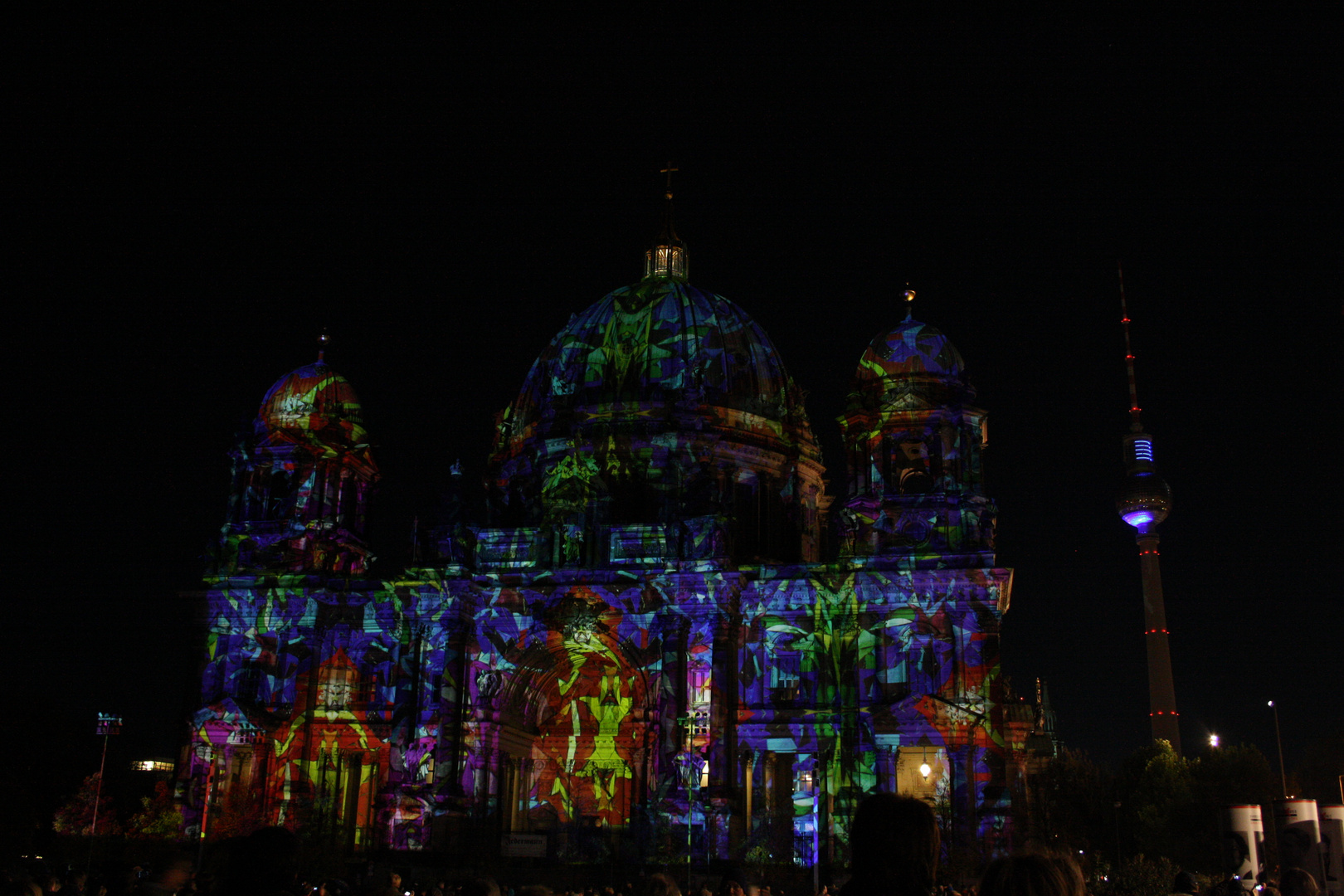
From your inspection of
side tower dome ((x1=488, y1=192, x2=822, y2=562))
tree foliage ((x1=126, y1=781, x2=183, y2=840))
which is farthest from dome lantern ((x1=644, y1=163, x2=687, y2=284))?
tree foliage ((x1=126, y1=781, x2=183, y2=840))

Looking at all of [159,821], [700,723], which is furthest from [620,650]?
[159,821]

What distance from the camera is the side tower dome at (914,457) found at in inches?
2147

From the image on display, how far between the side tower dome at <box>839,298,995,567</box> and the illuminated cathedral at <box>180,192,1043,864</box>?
0.38 feet

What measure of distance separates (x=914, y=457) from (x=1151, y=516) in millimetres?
96537

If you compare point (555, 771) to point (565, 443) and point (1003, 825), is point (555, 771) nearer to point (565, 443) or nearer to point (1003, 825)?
point (565, 443)

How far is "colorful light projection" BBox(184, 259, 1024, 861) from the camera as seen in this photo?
170 ft

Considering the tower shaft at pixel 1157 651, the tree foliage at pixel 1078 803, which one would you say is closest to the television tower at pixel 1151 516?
the tower shaft at pixel 1157 651

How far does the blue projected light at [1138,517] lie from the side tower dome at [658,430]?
86115 mm

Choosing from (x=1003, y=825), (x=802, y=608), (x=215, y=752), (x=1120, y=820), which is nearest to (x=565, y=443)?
(x=802, y=608)

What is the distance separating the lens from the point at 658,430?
6331 cm

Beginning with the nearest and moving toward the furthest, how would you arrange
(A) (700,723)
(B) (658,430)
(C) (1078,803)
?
(A) (700,723)
(B) (658,430)
(C) (1078,803)

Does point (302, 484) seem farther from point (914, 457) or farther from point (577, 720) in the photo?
point (914, 457)

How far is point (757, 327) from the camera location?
72.2m

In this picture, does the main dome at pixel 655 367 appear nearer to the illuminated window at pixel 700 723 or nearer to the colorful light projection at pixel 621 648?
the colorful light projection at pixel 621 648
